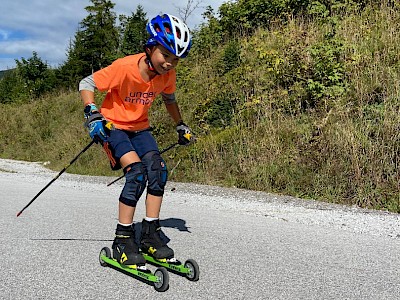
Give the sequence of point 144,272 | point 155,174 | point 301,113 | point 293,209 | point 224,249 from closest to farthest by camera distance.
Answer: point 144,272
point 155,174
point 224,249
point 293,209
point 301,113

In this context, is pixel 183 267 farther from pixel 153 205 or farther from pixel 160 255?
pixel 153 205

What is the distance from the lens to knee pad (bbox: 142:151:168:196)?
3908 millimetres

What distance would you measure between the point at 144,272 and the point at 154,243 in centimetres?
45

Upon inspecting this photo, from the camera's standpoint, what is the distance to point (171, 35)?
3648 mm

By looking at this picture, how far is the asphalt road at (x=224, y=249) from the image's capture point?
3336 mm

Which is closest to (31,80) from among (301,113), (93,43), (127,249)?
(93,43)

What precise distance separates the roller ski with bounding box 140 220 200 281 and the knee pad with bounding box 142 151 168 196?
28cm

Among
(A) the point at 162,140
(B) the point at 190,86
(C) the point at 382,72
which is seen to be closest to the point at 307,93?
(C) the point at 382,72

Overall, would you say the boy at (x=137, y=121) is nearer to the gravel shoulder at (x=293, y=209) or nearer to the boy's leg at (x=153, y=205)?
the boy's leg at (x=153, y=205)

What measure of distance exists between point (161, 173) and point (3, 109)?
26.3 meters

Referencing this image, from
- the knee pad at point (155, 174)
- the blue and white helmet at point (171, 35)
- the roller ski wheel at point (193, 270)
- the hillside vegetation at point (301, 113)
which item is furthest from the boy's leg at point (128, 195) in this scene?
the hillside vegetation at point (301, 113)

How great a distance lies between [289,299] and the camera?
10.4 ft

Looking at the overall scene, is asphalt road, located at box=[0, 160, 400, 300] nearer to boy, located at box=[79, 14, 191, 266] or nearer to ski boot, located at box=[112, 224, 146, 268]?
ski boot, located at box=[112, 224, 146, 268]

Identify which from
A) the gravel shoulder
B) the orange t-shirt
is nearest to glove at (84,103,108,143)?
the orange t-shirt
